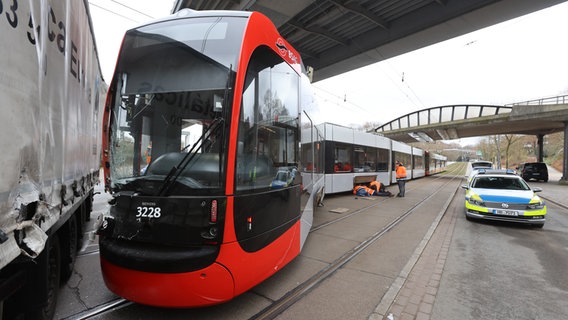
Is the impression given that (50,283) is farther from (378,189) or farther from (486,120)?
(486,120)

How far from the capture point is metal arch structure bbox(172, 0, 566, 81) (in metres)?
9.86

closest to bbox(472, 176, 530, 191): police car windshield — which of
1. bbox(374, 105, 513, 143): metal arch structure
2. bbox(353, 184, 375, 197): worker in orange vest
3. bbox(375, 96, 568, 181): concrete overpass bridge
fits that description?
bbox(353, 184, 375, 197): worker in orange vest

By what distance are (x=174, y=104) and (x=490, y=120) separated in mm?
35472

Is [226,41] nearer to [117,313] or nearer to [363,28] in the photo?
[117,313]

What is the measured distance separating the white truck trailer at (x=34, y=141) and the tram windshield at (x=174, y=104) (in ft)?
1.68

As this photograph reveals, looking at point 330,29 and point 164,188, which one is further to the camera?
point 330,29

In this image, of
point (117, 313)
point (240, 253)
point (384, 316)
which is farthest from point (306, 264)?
point (117, 313)

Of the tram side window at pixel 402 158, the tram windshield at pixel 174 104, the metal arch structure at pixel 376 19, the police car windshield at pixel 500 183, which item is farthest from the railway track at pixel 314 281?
the tram side window at pixel 402 158

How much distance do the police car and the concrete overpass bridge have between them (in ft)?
70.4

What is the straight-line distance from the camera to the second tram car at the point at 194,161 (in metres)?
2.63

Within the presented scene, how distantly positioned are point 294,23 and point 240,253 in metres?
11.0

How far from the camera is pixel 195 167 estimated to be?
2.74 meters

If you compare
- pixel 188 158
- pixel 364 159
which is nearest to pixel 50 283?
pixel 188 158

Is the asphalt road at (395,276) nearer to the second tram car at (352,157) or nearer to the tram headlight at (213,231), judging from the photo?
the tram headlight at (213,231)
